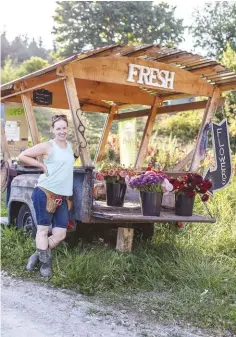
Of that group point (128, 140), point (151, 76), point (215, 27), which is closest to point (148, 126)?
point (128, 140)

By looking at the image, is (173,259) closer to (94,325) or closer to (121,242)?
(121,242)

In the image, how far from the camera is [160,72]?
616cm

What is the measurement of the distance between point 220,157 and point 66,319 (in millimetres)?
3329

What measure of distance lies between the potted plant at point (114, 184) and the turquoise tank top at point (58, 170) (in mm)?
601

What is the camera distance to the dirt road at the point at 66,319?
3717 millimetres

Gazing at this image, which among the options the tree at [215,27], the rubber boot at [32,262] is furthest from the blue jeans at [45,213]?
the tree at [215,27]

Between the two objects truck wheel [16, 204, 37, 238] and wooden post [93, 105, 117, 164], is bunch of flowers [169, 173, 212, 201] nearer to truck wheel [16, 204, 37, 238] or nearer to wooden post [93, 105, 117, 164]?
truck wheel [16, 204, 37, 238]

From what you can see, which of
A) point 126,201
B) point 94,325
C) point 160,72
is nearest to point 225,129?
point 160,72

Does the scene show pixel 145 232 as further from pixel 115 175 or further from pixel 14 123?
Answer: pixel 14 123

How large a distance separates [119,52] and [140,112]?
9.20 ft

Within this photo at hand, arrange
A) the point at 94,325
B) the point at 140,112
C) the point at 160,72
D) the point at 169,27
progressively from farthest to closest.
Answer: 1. the point at 169,27
2. the point at 140,112
3. the point at 160,72
4. the point at 94,325

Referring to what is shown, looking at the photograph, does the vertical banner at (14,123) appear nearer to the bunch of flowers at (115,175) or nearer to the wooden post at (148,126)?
the wooden post at (148,126)

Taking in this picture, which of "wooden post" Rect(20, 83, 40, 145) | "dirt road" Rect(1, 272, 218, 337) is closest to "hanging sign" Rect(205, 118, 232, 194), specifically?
"wooden post" Rect(20, 83, 40, 145)

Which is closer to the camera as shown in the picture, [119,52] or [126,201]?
[119,52]
